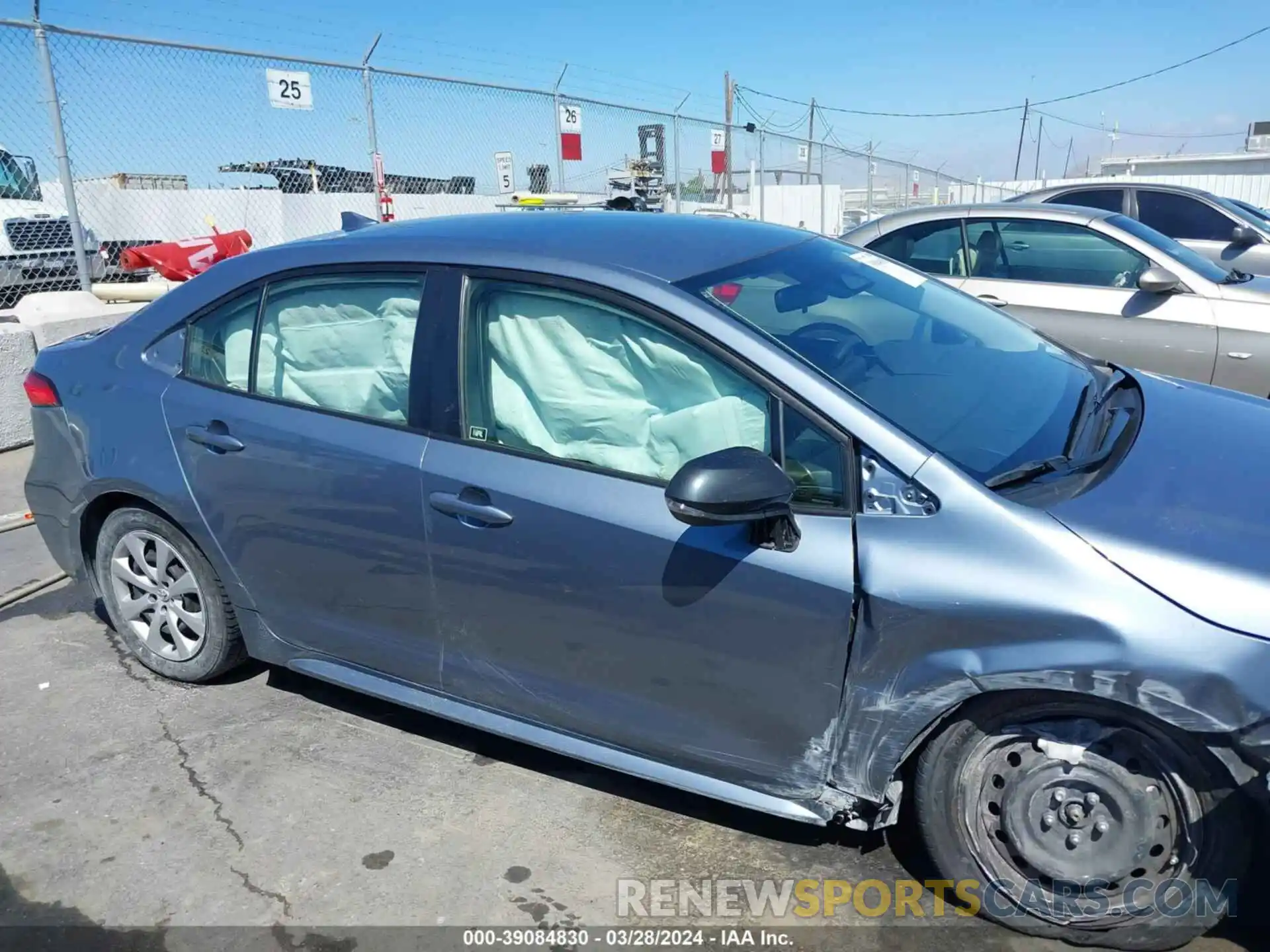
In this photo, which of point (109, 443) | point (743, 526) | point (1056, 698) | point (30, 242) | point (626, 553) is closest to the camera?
point (1056, 698)

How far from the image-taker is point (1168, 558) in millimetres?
2025

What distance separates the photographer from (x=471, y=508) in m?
2.65

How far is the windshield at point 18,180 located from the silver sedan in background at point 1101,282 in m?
7.70

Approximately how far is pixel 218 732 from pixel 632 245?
2.19m

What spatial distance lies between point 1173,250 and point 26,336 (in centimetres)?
753

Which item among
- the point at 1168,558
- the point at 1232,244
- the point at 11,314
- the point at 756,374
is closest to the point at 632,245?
the point at 756,374

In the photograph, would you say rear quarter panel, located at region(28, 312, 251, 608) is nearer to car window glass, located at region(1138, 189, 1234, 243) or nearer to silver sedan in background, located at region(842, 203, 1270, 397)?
silver sedan in background, located at region(842, 203, 1270, 397)

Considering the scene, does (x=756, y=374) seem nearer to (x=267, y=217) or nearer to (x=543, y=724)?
(x=543, y=724)

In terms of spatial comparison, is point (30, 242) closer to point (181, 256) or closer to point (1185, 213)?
point (181, 256)

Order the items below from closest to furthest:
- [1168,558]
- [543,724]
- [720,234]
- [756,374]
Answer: [1168,558] → [756,374] → [543,724] → [720,234]

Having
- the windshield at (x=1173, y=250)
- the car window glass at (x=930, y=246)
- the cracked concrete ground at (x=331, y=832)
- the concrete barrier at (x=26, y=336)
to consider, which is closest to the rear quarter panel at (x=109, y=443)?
the cracked concrete ground at (x=331, y=832)

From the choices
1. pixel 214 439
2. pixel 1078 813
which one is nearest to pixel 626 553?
pixel 1078 813

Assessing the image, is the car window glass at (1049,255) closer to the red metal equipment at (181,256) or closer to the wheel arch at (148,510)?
the wheel arch at (148,510)

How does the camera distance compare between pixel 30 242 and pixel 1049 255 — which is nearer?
pixel 1049 255
